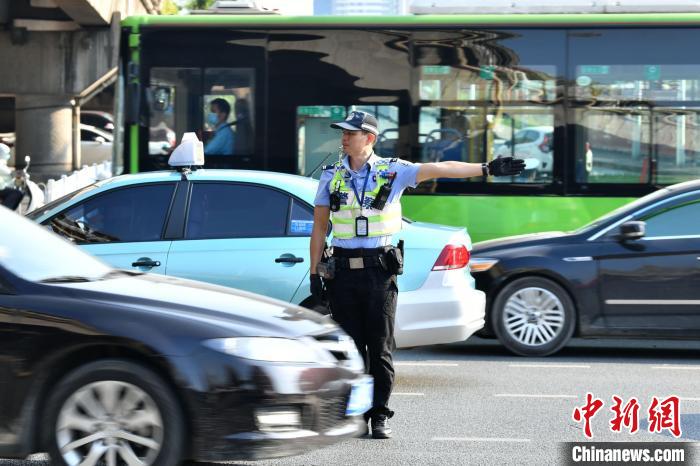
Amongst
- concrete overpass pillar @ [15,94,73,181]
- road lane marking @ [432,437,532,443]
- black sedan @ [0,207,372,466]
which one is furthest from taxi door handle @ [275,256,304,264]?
concrete overpass pillar @ [15,94,73,181]

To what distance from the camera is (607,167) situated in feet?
45.8

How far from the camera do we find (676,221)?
34.7ft

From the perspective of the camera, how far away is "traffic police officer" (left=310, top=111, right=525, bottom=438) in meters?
6.98

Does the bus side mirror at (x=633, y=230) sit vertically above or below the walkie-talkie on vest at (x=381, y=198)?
below

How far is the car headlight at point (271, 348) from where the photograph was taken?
18.0 feet

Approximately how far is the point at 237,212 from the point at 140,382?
153 inches

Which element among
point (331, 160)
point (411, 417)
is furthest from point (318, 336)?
point (331, 160)

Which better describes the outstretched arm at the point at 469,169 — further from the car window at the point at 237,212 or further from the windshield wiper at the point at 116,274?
the car window at the point at 237,212

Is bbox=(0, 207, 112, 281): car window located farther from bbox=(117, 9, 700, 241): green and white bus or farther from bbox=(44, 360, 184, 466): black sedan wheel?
bbox=(117, 9, 700, 241): green and white bus

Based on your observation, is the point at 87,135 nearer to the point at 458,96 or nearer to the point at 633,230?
the point at 458,96

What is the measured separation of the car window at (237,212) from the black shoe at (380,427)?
234 cm

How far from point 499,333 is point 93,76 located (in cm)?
2227

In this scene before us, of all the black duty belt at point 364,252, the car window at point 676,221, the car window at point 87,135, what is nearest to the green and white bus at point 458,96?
the car window at point 676,221

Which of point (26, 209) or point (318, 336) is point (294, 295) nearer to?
point (318, 336)
